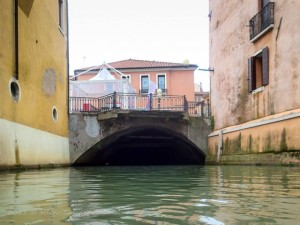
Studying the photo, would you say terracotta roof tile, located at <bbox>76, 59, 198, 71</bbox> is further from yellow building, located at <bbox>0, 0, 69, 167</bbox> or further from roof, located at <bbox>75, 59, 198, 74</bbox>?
yellow building, located at <bbox>0, 0, 69, 167</bbox>

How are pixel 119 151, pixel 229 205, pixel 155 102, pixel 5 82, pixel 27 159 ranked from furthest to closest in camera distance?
pixel 119 151
pixel 155 102
pixel 27 159
pixel 5 82
pixel 229 205

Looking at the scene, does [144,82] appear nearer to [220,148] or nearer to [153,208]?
[220,148]

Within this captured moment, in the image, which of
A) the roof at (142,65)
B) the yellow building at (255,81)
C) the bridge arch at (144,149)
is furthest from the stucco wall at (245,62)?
the roof at (142,65)

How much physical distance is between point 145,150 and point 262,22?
57.0 feet

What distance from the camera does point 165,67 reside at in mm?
36562

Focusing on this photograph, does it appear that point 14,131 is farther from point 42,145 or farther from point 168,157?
point 168,157

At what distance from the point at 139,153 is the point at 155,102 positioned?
7449 millimetres

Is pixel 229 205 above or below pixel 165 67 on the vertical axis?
below

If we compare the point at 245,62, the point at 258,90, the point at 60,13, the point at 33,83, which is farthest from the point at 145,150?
the point at 33,83

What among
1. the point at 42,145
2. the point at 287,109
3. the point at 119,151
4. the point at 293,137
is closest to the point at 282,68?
the point at 287,109

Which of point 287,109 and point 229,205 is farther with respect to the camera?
point 287,109

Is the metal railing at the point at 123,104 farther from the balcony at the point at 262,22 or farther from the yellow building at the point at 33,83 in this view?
the balcony at the point at 262,22

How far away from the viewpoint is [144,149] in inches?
1189

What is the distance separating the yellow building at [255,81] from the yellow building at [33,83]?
22.8 ft
